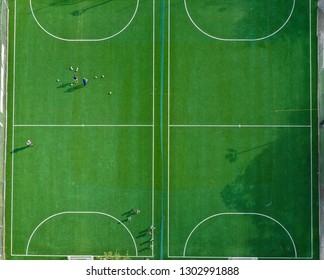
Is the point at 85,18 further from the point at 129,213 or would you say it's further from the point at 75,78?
the point at 129,213

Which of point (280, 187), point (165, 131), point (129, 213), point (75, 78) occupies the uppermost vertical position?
point (75, 78)

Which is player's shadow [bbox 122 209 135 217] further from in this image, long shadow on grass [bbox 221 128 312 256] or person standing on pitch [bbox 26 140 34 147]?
person standing on pitch [bbox 26 140 34 147]

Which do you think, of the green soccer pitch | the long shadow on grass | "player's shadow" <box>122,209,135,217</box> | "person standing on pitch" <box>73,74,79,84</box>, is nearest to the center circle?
the green soccer pitch

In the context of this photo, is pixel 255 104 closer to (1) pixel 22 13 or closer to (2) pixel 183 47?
(2) pixel 183 47

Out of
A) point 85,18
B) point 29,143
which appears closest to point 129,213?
point 29,143

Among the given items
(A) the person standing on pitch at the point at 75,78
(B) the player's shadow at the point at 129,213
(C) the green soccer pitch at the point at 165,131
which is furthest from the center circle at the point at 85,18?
(B) the player's shadow at the point at 129,213
